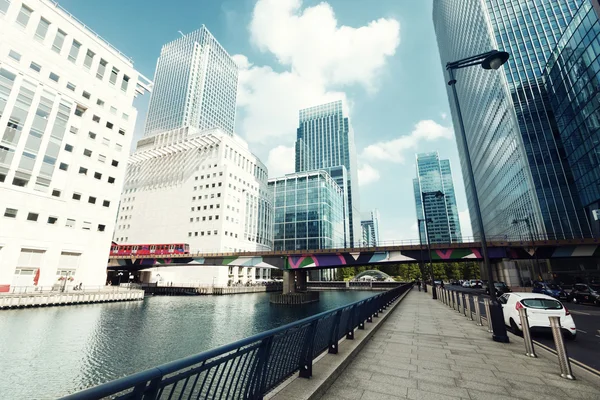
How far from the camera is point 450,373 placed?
6.68m

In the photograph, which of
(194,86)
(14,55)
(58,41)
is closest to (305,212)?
(58,41)

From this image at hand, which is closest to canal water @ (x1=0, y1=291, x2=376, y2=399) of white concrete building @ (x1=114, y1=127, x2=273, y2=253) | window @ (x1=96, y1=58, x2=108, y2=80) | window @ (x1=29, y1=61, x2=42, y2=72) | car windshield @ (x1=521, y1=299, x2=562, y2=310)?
car windshield @ (x1=521, y1=299, x2=562, y2=310)

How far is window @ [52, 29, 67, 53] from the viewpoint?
3944 centimetres

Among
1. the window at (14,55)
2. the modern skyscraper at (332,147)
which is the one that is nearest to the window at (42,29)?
the window at (14,55)

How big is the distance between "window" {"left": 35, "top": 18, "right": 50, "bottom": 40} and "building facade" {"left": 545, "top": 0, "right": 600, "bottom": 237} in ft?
263

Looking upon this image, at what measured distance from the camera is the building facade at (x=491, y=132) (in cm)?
6331

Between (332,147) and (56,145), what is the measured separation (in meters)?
152

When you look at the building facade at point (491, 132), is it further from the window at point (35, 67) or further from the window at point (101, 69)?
the window at point (35, 67)

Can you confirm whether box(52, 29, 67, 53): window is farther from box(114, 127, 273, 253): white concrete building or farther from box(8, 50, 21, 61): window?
box(114, 127, 273, 253): white concrete building

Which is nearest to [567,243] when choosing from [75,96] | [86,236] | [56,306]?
[56,306]

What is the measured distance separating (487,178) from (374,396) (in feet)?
347

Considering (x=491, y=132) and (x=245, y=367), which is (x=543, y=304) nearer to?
(x=245, y=367)

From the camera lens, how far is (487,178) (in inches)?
3565

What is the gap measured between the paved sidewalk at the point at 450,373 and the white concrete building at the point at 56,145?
141ft
